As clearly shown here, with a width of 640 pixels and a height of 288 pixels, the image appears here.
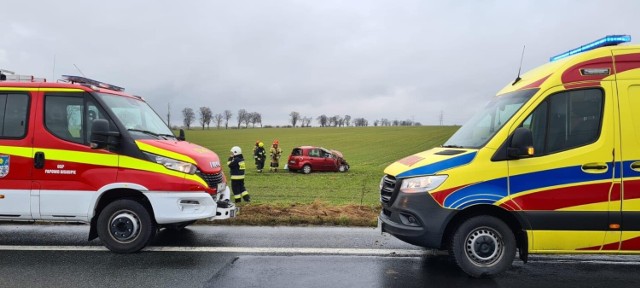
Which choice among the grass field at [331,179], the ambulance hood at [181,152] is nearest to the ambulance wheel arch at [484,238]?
the grass field at [331,179]

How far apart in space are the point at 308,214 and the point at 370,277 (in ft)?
11.3

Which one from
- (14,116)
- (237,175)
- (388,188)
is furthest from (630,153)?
(237,175)

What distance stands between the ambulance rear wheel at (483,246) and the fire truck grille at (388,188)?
863 millimetres

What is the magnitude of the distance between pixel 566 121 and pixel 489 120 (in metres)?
0.84

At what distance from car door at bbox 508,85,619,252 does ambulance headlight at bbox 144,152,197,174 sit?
401 cm

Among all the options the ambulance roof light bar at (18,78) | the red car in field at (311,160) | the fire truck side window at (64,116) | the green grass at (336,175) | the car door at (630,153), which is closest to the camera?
the car door at (630,153)

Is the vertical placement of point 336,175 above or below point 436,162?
below

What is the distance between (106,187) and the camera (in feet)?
19.9

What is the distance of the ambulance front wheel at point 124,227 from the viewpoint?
6.09 meters

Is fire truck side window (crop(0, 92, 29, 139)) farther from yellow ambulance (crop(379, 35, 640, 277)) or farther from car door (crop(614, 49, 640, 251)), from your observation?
car door (crop(614, 49, 640, 251))

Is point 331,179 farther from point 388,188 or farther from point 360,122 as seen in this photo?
point 360,122

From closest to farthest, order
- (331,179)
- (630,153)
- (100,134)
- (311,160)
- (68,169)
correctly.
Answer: (630,153)
(100,134)
(68,169)
(331,179)
(311,160)

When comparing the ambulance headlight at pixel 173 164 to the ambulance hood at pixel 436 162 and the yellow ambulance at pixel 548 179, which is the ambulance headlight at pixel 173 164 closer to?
the ambulance hood at pixel 436 162

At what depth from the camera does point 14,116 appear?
6.23m
